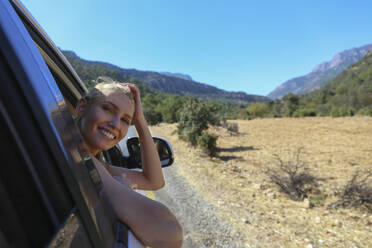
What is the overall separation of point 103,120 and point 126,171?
49cm

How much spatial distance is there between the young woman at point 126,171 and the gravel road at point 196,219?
6.29ft

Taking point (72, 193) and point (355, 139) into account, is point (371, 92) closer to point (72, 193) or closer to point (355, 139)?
point (355, 139)

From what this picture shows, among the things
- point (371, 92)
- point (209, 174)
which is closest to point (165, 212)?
point (209, 174)

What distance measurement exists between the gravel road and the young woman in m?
1.92

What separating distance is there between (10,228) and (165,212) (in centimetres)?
49

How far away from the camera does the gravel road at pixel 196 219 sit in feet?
9.99

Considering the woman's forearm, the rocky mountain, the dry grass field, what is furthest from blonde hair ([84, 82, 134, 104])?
the rocky mountain

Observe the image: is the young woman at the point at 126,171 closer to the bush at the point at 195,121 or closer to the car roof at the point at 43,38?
the car roof at the point at 43,38

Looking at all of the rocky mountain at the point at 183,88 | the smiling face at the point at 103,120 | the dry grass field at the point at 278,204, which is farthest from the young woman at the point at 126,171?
the rocky mountain at the point at 183,88

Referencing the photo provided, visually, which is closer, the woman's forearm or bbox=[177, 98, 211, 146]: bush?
the woman's forearm

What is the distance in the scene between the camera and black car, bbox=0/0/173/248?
1.50ft

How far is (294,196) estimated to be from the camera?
4621 millimetres

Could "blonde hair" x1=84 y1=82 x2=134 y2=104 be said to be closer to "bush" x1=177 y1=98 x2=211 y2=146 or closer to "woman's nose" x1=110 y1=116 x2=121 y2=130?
"woman's nose" x1=110 y1=116 x2=121 y2=130

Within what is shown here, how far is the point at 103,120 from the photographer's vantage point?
3.51 ft
